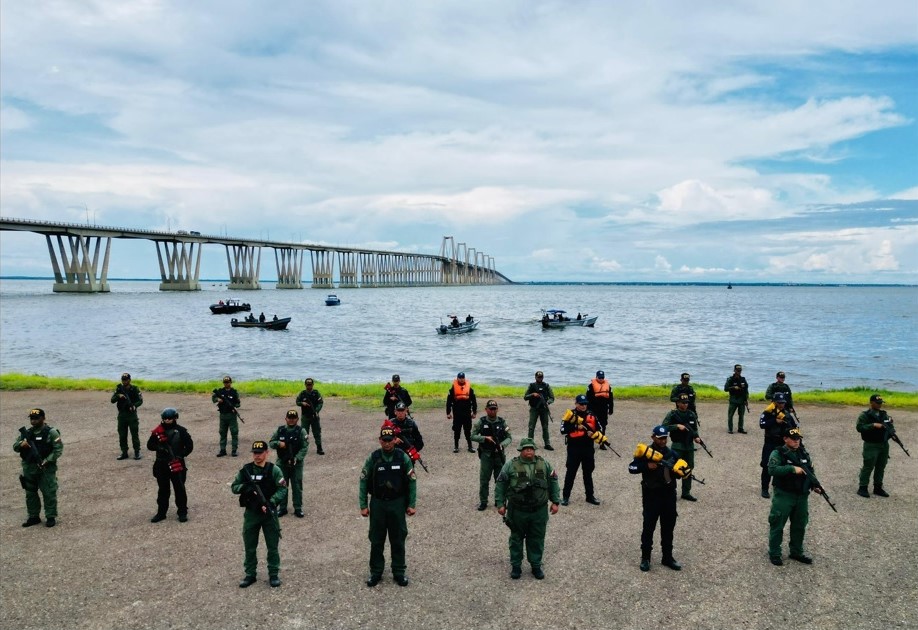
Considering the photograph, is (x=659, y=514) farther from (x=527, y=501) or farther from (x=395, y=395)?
(x=395, y=395)

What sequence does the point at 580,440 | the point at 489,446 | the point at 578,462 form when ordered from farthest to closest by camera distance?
1. the point at 578,462
2. the point at 580,440
3. the point at 489,446

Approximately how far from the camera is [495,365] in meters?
43.5

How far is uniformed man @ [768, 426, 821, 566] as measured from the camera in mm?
8562

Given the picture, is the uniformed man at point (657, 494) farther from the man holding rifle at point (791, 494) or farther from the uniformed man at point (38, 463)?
the uniformed man at point (38, 463)

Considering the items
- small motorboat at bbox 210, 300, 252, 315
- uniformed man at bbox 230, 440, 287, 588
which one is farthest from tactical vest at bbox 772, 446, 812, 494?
small motorboat at bbox 210, 300, 252, 315

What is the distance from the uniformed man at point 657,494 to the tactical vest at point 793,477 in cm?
158

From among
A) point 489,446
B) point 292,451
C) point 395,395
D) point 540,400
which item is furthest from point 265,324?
point 489,446

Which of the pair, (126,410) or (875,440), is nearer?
(875,440)

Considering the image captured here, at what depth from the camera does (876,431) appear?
11.3m

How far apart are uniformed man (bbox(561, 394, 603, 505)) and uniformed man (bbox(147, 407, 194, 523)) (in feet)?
22.0

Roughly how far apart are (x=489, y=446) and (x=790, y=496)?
4.76m

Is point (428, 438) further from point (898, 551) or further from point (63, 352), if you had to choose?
point (63, 352)

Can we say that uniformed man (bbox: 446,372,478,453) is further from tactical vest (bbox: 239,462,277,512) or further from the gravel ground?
tactical vest (bbox: 239,462,277,512)

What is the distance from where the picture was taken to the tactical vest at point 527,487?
8.12m
